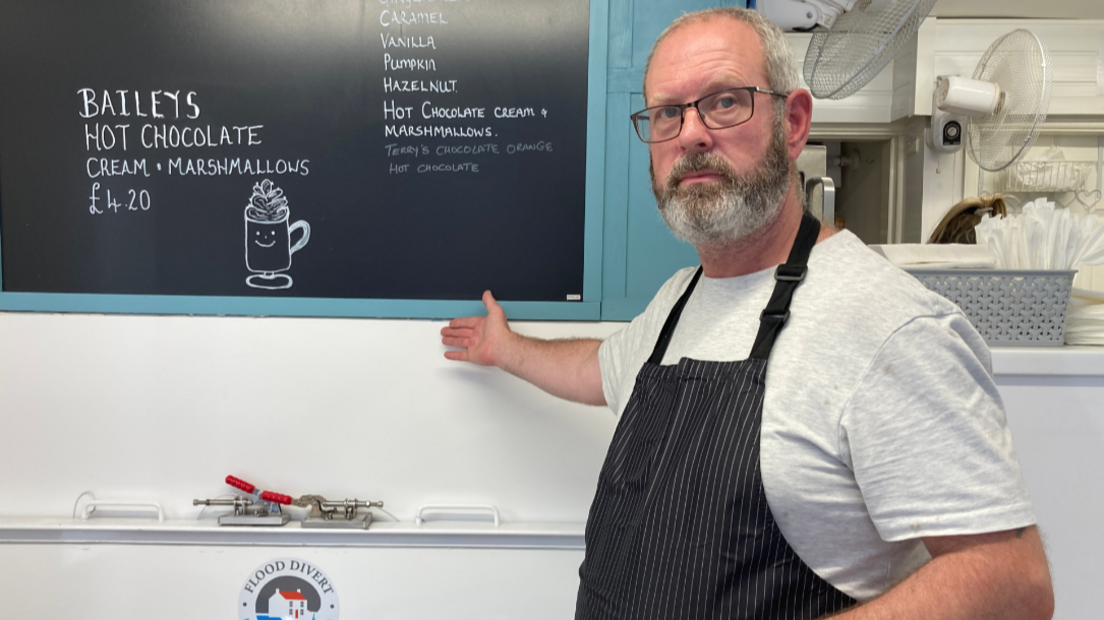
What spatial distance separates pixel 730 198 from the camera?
1042mm

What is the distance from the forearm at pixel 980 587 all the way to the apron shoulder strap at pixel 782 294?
0.32 metres

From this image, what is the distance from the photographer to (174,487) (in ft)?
5.37

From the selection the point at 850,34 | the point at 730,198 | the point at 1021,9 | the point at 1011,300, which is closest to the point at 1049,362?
the point at 1011,300

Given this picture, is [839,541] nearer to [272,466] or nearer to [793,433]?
[793,433]

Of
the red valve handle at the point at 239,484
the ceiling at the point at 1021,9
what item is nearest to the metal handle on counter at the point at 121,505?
the red valve handle at the point at 239,484

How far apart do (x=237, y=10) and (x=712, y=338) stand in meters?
1.29

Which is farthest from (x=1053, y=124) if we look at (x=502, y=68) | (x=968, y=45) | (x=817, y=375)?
(x=817, y=375)

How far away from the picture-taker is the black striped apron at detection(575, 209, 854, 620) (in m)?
0.92

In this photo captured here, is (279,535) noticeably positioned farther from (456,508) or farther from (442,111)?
(442,111)

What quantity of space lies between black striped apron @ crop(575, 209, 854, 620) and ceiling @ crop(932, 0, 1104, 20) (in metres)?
3.01

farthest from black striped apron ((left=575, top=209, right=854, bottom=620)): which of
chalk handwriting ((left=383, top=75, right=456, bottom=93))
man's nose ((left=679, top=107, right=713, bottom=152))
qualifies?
chalk handwriting ((left=383, top=75, right=456, bottom=93))

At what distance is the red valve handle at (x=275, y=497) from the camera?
157 cm

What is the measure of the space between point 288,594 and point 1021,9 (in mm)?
3973

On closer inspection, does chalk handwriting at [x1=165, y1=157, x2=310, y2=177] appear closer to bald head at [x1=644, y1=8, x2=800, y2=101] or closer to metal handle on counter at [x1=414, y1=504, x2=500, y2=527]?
metal handle on counter at [x1=414, y1=504, x2=500, y2=527]
